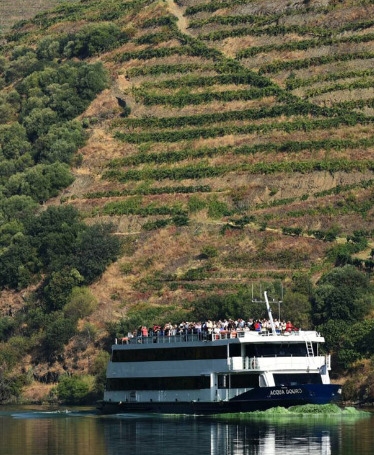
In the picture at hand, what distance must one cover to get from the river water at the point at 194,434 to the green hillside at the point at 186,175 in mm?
19151

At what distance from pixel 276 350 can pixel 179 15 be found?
292ft

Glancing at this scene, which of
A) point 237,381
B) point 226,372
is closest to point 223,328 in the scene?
point 226,372

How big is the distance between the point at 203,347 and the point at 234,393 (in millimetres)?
3809

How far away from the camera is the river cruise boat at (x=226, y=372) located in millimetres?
98500

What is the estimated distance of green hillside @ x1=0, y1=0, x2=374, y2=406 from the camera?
5295 inches

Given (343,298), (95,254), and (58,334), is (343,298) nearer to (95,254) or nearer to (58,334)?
(58,334)

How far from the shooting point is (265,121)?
156 metres

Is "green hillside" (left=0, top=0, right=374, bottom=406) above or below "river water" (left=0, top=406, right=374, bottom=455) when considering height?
above

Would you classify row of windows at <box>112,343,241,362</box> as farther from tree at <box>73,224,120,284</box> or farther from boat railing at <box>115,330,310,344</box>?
tree at <box>73,224,120,284</box>

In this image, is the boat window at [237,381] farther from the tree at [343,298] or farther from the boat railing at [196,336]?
the tree at [343,298]

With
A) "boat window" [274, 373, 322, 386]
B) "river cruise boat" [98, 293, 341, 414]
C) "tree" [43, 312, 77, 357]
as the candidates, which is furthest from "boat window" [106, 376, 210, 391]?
"tree" [43, 312, 77, 357]

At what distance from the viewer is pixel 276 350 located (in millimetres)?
99750

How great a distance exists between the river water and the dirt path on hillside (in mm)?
78064

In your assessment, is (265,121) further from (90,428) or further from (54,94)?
(90,428)
